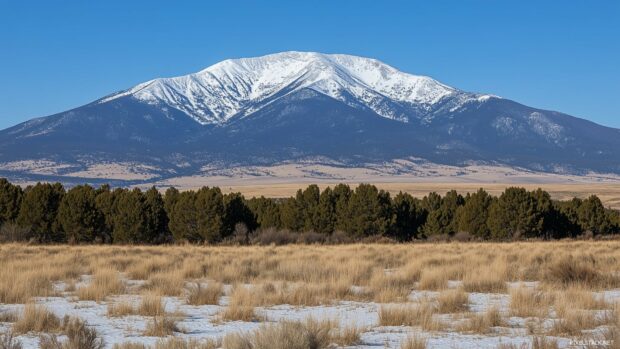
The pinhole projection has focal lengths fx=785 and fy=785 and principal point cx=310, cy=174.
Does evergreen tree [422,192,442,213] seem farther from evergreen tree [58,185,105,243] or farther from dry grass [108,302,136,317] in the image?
dry grass [108,302,136,317]

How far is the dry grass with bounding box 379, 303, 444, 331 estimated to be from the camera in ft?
34.8

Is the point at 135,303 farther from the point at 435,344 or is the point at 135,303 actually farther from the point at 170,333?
the point at 435,344

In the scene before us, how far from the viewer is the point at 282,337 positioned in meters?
8.27

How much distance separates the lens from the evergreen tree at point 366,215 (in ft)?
146

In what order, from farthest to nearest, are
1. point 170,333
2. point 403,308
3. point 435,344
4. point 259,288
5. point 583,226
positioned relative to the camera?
point 583,226 → point 259,288 → point 403,308 → point 170,333 → point 435,344

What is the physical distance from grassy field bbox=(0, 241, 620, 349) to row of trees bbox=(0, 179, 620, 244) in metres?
21.2

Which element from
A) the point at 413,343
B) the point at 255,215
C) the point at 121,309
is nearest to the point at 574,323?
the point at 413,343

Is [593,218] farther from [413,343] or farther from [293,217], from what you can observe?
[413,343]

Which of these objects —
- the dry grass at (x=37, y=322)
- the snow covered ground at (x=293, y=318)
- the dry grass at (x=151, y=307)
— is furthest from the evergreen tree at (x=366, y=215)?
the dry grass at (x=37, y=322)

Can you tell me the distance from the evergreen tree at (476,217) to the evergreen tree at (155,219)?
17225 mm

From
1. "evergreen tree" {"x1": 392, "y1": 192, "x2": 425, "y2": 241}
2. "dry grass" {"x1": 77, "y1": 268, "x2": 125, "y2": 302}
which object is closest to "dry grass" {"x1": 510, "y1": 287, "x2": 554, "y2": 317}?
"dry grass" {"x1": 77, "y1": 268, "x2": 125, "y2": 302}

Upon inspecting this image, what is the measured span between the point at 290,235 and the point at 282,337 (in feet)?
108

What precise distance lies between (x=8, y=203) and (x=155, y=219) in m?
7.60

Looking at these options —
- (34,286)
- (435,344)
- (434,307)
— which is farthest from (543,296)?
(34,286)
